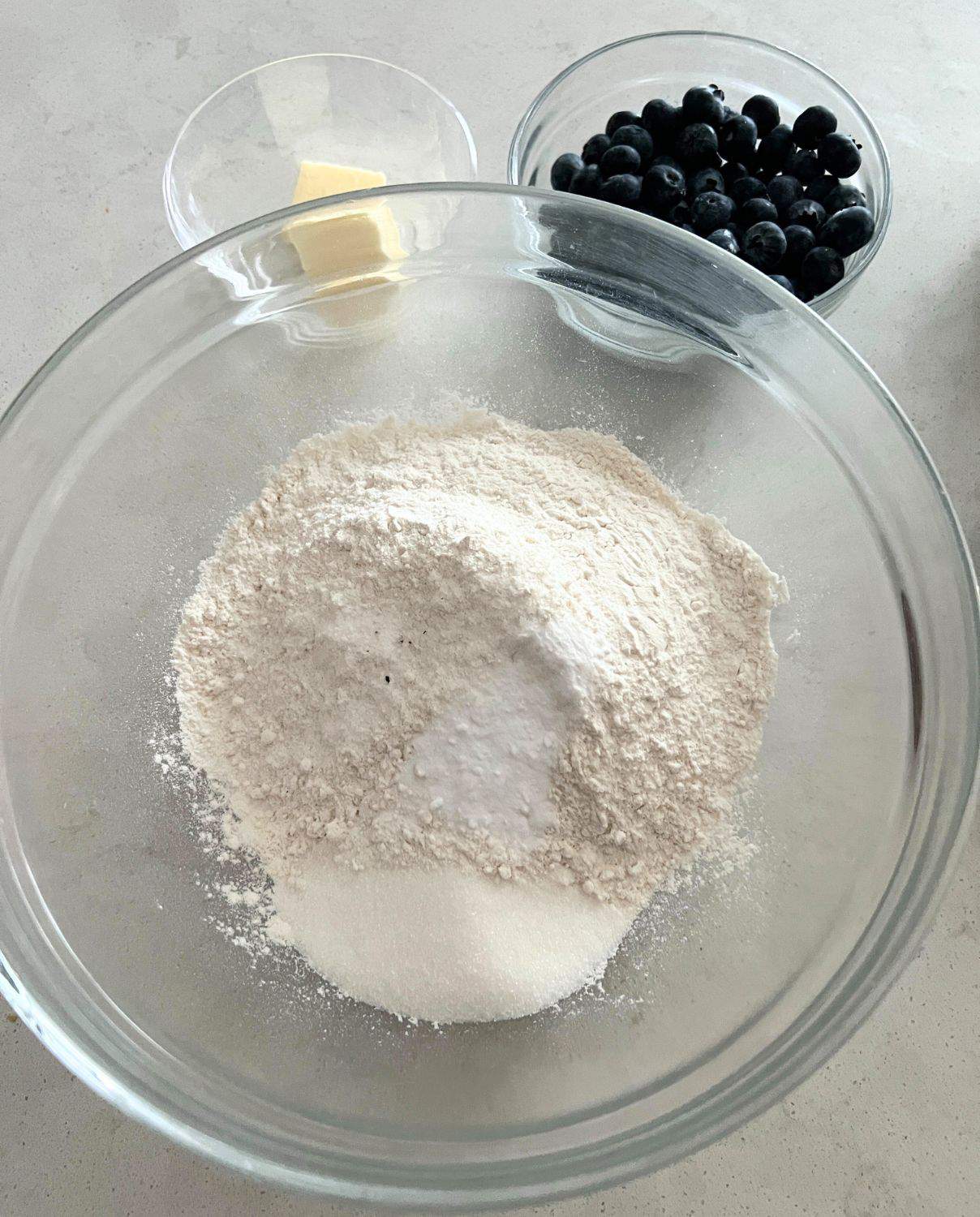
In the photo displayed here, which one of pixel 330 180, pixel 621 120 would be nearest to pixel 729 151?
pixel 621 120

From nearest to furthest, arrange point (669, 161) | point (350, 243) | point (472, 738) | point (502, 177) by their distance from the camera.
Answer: point (472, 738), point (350, 243), point (669, 161), point (502, 177)

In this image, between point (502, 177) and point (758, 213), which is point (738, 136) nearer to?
point (758, 213)

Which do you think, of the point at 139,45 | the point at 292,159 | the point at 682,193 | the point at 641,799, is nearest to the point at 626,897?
the point at 641,799

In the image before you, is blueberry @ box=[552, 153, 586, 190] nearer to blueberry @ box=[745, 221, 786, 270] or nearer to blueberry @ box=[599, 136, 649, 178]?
blueberry @ box=[599, 136, 649, 178]

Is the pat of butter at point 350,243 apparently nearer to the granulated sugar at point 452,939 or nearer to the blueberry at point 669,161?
the blueberry at point 669,161

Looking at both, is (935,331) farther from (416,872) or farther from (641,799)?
(416,872)
